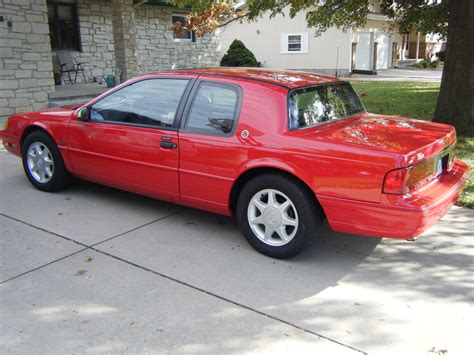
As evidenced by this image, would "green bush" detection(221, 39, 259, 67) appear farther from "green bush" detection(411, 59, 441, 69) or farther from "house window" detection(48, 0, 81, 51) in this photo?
"green bush" detection(411, 59, 441, 69)

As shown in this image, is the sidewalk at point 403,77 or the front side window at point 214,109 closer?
the front side window at point 214,109

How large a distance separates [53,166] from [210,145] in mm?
2403

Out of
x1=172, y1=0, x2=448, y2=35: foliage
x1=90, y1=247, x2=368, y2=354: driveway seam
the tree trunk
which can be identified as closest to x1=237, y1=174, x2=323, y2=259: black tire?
A: x1=90, y1=247, x2=368, y2=354: driveway seam

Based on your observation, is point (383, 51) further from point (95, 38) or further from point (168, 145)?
point (168, 145)

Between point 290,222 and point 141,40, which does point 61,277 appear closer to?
point 290,222

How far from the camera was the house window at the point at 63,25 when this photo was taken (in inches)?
592

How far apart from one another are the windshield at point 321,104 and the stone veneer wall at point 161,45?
1348cm

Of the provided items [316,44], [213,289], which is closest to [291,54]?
[316,44]

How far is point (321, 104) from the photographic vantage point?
4.39 m

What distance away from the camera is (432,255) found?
416cm

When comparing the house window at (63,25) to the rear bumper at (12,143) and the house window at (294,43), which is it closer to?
the rear bumper at (12,143)

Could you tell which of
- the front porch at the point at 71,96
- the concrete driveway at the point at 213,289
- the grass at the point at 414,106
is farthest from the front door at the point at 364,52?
the concrete driveway at the point at 213,289

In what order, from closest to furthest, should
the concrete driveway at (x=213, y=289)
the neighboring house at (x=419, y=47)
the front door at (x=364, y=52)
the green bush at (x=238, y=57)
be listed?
the concrete driveway at (x=213, y=289)
the green bush at (x=238, y=57)
the front door at (x=364, y=52)
the neighboring house at (x=419, y=47)

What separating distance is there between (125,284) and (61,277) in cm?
55
